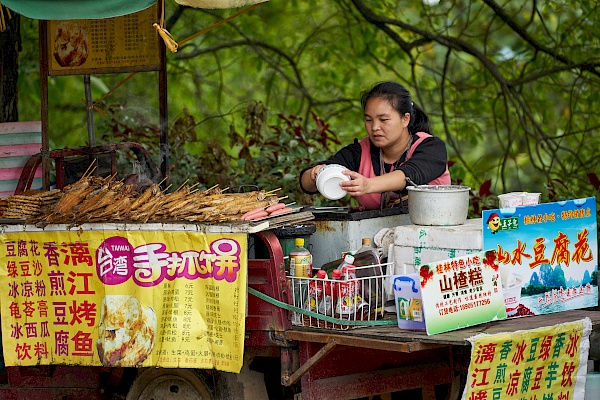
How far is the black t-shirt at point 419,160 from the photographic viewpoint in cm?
509

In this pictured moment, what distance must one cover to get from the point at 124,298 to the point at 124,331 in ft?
0.54

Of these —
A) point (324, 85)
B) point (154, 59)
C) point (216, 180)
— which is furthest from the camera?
point (324, 85)

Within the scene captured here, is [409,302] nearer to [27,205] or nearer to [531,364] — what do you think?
[531,364]

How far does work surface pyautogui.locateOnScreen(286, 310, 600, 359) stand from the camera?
4.05 m

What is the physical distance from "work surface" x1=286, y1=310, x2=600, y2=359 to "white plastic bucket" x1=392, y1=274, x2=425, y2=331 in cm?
5

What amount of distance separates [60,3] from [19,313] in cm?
160

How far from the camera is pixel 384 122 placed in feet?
17.2

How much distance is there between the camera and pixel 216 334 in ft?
14.7

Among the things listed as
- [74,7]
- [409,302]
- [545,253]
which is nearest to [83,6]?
[74,7]

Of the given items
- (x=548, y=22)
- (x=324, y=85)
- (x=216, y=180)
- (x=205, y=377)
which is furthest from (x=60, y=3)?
(x=548, y=22)

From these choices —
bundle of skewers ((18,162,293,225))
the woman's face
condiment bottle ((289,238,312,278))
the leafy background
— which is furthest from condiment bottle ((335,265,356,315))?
the leafy background

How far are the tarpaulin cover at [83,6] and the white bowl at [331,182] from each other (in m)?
1.01

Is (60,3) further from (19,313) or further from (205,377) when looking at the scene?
(205,377)

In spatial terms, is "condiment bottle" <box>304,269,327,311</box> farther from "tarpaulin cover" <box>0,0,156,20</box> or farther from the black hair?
"tarpaulin cover" <box>0,0,156,20</box>
